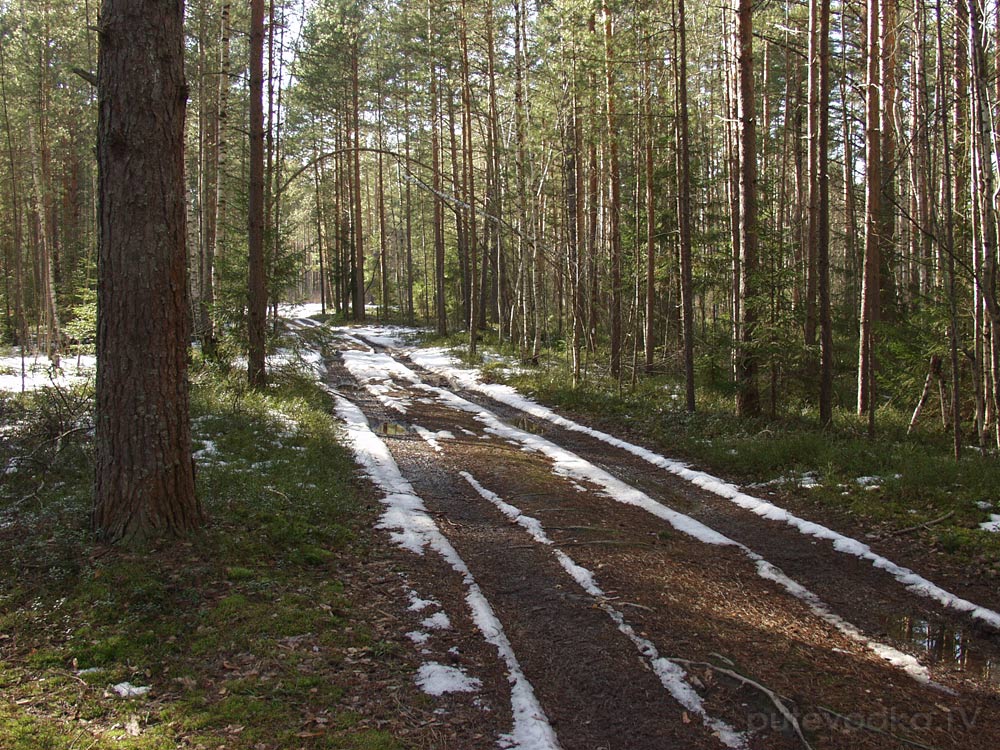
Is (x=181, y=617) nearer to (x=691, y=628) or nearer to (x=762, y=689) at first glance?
(x=691, y=628)

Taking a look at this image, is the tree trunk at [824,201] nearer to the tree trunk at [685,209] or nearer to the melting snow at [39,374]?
the tree trunk at [685,209]

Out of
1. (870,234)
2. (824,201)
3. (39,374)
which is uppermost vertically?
(824,201)

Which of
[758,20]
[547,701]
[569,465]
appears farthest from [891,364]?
[547,701]

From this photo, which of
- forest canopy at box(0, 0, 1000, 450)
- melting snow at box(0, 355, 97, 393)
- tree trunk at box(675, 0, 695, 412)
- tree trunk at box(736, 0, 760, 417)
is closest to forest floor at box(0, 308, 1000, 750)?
forest canopy at box(0, 0, 1000, 450)

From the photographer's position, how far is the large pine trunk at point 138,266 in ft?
15.9

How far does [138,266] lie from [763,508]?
645cm

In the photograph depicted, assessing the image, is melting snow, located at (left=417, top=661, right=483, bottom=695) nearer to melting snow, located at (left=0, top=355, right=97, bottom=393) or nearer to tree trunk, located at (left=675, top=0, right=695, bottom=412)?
melting snow, located at (left=0, top=355, right=97, bottom=393)

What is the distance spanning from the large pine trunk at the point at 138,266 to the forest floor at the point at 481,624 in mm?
516

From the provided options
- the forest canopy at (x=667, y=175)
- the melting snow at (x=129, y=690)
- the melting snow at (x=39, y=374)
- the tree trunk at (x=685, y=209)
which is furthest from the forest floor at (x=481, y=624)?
the tree trunk at (x=685, y=209)

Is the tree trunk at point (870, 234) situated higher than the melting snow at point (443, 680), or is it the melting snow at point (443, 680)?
the tree trunk at point (870, 234)

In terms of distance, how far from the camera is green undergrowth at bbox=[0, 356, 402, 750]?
3178mm

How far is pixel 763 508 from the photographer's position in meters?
7.16

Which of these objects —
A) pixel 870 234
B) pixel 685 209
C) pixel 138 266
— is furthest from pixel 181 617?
pixel 870 234

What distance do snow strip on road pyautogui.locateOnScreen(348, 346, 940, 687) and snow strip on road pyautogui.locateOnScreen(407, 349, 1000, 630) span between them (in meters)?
0.83
